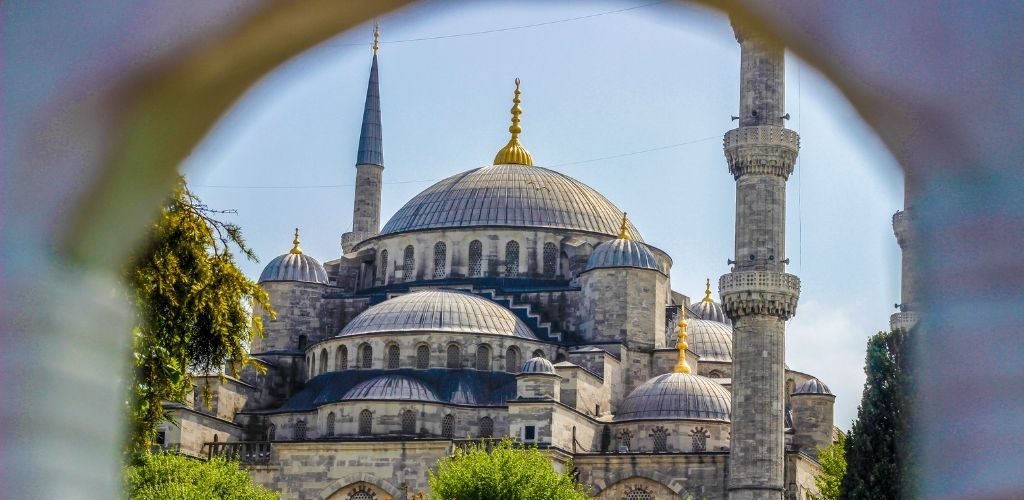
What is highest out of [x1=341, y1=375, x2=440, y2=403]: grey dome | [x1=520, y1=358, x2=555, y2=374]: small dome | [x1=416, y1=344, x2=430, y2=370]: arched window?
[x1=416, y1=344, x2=430, y2=370]: arched window

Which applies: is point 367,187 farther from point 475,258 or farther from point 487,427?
point 487,427

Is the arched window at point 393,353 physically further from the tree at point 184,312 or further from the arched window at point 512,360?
the tree at point 184,312

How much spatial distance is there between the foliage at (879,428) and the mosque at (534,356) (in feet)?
40.9

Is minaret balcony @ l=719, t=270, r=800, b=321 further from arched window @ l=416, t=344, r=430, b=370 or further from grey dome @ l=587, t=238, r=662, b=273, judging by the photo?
arched window @ l=416, t=344, r=430, b=370

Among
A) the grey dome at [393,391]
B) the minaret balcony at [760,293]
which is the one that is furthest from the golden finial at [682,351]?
the grey dome at [393,391]

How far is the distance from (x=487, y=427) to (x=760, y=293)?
9296mm

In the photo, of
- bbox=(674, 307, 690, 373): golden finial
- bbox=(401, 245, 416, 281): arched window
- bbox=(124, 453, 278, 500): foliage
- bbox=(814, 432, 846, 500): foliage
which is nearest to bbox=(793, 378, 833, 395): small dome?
bbox=(674, 307, 690, 373): golden finial

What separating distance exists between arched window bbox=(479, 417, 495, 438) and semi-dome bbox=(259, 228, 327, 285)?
10368 millimetres

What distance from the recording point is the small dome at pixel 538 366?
41.9 meters

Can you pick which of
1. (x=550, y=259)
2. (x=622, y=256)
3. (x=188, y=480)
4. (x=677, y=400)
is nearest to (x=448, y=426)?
(x=677, y=400)

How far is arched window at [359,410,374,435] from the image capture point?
141 ft

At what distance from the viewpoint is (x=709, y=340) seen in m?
52.9

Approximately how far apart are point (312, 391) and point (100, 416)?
43783 millimetres

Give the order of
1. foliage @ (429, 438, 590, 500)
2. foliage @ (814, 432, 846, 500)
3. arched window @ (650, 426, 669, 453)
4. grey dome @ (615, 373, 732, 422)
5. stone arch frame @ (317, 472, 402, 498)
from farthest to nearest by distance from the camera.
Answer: grey dome @ (615, 373, 732, 422)
arched window @ (650, 426, 669, 453)
stone arch frame @ (317, 472, 402, 498)
foliage @ (814, 432, 846, 500)
foliage @ (429, 438, 590, 500)
